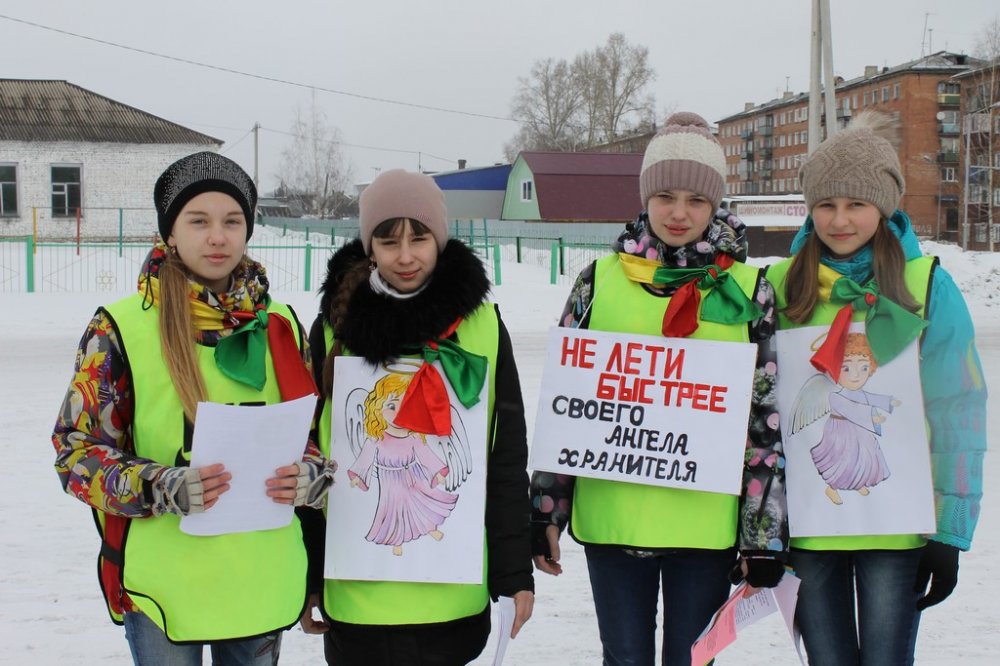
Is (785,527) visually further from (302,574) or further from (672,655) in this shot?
(302,574)

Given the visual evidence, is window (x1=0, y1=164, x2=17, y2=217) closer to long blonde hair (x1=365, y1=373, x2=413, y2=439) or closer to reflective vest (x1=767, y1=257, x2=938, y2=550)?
long blonde hair (x1=365, y1=373, x2=413, y2=439)

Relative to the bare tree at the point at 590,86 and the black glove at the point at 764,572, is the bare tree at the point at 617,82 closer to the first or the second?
the bare tree at the point at 590,86

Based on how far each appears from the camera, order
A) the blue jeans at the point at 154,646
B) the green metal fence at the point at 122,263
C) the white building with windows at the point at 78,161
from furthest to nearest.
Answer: the white building with windows at the point at 78,161 → the green metal fence at the point at 122,263 → the blue jeans at the point at 154,646

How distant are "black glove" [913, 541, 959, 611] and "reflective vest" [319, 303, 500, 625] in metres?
1.25

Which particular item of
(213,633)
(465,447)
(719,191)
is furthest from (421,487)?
(719,191)

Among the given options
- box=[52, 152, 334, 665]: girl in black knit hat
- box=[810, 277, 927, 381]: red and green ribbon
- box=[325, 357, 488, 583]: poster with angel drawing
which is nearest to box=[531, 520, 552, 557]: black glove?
box=[325, 357, 488, 583]: poster with angel drawing

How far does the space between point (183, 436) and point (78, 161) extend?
90.7ft

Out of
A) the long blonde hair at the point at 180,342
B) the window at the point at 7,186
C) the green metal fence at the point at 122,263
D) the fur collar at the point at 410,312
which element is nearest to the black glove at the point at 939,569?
the fur collar at the point at 410,312

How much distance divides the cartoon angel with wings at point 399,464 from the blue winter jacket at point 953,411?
1350mm

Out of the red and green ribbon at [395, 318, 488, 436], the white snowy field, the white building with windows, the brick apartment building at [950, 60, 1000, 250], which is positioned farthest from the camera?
the brick apartment building at [950, 60, 1000, 250]

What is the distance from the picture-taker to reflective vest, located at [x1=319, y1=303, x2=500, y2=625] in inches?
96.6

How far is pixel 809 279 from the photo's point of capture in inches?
105

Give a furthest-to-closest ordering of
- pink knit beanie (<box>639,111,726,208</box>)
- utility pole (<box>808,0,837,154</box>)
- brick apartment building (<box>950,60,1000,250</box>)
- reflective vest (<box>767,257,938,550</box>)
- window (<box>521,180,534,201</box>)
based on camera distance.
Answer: brick apartment building (<box>950,60,1000,250</box>) < window (<box>521,180,534,201</box>) < utility pole (<box>808,0,837,154</box>) < pink knit beanie (<box>639,111,726,208</box>) < reflective vest (<box>767,257,938,550</box>)

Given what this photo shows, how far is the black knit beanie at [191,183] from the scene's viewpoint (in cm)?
230
